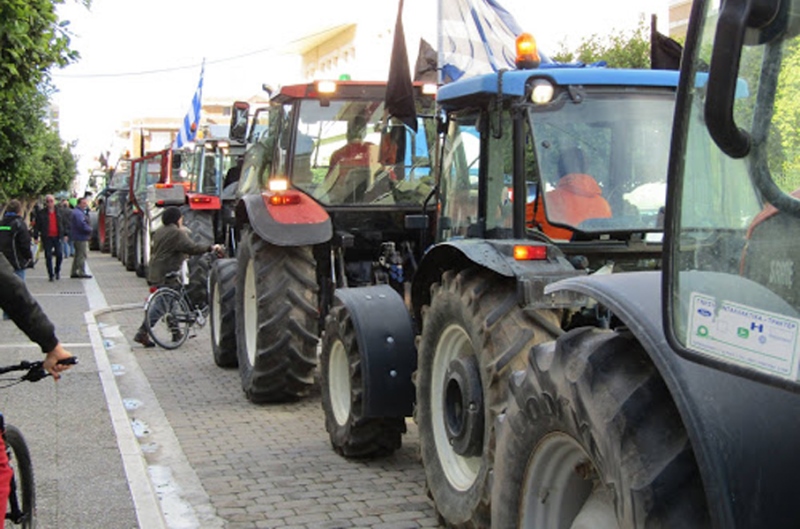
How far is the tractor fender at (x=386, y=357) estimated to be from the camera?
6.29 metres

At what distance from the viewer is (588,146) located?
532 cm

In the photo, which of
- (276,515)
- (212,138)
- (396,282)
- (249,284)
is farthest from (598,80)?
(212,138)

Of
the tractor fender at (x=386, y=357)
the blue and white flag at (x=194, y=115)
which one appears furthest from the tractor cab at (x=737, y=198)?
the blue and white flag at (x=194, y=115)

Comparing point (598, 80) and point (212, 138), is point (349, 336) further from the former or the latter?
point (212, 138)

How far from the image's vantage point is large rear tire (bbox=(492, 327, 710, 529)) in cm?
252

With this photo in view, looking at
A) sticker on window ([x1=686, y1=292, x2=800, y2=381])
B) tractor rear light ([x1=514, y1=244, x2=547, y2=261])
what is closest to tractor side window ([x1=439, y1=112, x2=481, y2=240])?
tractor rear light ([x1=514, y1=244, x2=547, y2=261])

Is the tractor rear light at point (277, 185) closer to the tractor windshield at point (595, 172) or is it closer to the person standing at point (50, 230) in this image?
the tractor windshield at point (595, 172)

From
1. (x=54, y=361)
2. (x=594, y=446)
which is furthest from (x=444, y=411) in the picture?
(x=594, y=446)

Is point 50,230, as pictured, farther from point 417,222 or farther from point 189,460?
point 417,222

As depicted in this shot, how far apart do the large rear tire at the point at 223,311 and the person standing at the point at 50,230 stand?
42.0ft

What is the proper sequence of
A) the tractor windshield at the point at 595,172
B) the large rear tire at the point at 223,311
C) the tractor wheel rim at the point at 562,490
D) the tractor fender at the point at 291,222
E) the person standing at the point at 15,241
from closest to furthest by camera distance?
the tractor wheel rim at the point at 562,490, the tractor windshield at the point at 595,172, the tractor fender at the point at 291,222, the large rear tire at the point at 223,311, the person standing at the point at 15,241

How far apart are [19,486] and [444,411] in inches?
79.6

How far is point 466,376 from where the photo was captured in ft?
16.1

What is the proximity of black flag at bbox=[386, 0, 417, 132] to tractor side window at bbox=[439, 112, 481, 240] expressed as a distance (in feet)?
1.29
